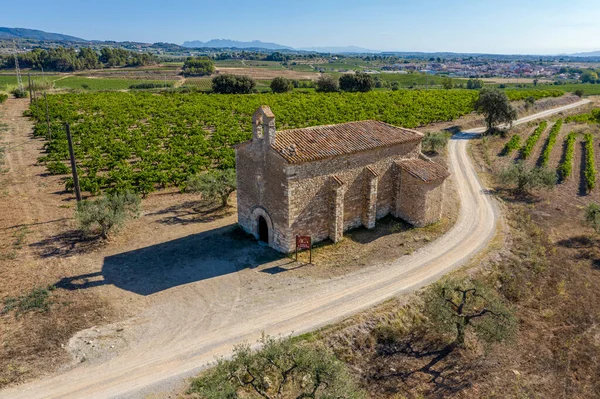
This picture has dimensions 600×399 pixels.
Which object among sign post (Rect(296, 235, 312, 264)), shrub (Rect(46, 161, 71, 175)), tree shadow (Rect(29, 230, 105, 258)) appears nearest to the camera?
sign post (Rect(296, 235, 312, 264))

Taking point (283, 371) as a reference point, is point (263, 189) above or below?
above

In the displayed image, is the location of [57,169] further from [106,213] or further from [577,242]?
[577,242]

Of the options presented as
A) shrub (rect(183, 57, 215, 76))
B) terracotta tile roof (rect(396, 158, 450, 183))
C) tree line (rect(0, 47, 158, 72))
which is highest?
tree line (rect(0, 47, 158, 72))

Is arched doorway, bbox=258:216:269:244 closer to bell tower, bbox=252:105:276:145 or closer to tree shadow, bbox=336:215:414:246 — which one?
tree shadow, bbox=336:215:414:246

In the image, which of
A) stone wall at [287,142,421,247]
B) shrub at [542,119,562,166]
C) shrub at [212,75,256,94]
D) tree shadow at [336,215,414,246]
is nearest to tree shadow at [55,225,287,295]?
stone wall at [287,142,421,247]

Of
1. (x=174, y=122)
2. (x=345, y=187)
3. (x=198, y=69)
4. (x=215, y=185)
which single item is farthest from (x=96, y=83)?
(x=345, y=187)
